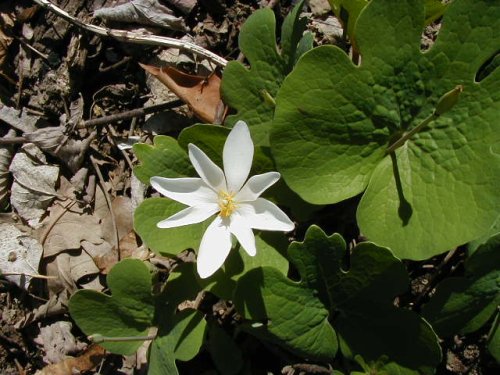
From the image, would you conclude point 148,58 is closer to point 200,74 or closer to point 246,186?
Answer: point 200,74

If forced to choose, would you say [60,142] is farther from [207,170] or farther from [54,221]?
[207,170]

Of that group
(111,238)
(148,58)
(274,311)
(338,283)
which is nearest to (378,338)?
(338,283)

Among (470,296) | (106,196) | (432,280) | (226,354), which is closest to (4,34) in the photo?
(106,196)

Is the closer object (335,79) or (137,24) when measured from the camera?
(335,79)

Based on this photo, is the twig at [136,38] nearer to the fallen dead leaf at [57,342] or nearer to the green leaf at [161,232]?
the green leaf at [161,232]

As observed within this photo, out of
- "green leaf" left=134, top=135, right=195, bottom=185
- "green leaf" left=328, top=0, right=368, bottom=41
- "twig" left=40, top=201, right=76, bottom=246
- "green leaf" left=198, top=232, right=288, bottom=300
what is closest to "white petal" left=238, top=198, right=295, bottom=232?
"green leaf" left=198, top=232, right=288, bottom=300
